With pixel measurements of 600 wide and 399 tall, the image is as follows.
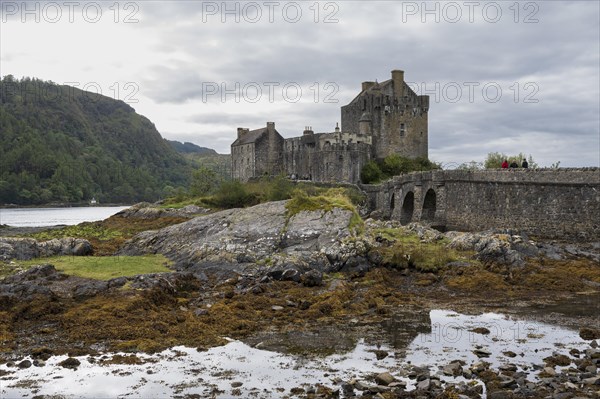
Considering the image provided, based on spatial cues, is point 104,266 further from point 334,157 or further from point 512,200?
point 334,157

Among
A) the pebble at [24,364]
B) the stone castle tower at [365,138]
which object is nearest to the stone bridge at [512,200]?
the stone castle tower at [365,138]

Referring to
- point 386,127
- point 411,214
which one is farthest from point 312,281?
point 386,127

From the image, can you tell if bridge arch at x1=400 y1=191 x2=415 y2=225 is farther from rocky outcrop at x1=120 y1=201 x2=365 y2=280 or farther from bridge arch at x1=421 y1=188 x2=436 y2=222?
rocky outcrop at x1=120 y1=201 x2=365 y2=280

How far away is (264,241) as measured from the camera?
2695cm

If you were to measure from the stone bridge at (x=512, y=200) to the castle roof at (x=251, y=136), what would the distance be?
85.0ft

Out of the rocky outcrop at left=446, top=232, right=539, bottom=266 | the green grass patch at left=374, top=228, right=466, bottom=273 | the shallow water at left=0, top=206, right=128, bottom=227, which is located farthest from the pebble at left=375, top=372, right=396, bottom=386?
the shallow water at left=0, top=206, right=128, bottom=227

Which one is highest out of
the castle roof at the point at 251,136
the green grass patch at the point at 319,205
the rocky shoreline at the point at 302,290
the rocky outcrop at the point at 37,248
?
the castle roof at the point at 251,136

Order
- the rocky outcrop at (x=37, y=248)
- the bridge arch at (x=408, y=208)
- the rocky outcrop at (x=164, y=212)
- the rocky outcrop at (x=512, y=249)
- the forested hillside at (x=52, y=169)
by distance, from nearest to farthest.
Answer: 1. the rocky outcrop at (x=37, y=248)
2. the rocky outcrop at (x=512, y=249)
3. the rocky outcrop at (x=164, y=212)
4. the bridge arch at (x=408, y=208)
5. the forested hillside at (x=52, y=169)

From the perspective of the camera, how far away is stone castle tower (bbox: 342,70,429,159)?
6197 cm

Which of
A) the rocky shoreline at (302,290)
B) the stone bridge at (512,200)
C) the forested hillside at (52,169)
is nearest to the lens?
the rocky shoreline at (302,290)

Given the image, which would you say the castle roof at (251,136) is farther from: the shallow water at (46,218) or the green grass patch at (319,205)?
the green grass patch at (319,205)

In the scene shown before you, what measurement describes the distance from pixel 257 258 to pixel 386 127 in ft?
130

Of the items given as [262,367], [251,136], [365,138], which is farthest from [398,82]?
[262,367]

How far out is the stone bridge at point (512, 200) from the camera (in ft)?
109
